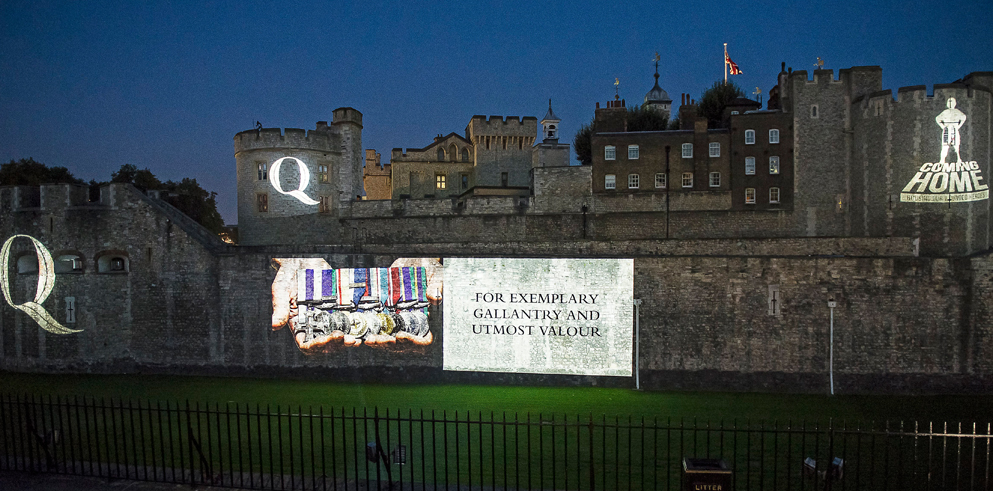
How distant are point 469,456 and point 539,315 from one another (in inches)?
357

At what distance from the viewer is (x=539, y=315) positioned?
18.0m

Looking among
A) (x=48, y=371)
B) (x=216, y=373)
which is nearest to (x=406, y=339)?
(x=216, y=373)

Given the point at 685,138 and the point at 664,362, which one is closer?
the point at 664,362


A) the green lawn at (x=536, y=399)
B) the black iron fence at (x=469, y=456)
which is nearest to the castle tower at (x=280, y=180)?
the green lawn at (x=536, y=399)

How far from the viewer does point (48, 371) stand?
20.5 m

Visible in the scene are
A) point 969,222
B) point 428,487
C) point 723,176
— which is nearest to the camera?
point 428,487

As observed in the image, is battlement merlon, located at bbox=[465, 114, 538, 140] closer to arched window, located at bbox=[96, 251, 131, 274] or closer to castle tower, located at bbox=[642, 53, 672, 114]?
castle tower, located at bbox=[642, 53, 672, 114]

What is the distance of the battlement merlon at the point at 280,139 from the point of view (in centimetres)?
3130

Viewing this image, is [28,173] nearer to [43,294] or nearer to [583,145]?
[43,294]

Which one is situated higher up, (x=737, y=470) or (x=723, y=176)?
(x=723, y=176)

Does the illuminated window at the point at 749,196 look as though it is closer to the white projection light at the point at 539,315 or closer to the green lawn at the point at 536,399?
the green lawn at the point at 536,399

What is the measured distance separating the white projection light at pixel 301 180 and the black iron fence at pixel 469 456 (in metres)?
18.6

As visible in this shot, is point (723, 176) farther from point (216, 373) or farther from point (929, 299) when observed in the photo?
point (216, 373)

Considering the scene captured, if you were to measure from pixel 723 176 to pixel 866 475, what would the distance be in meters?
23.1
